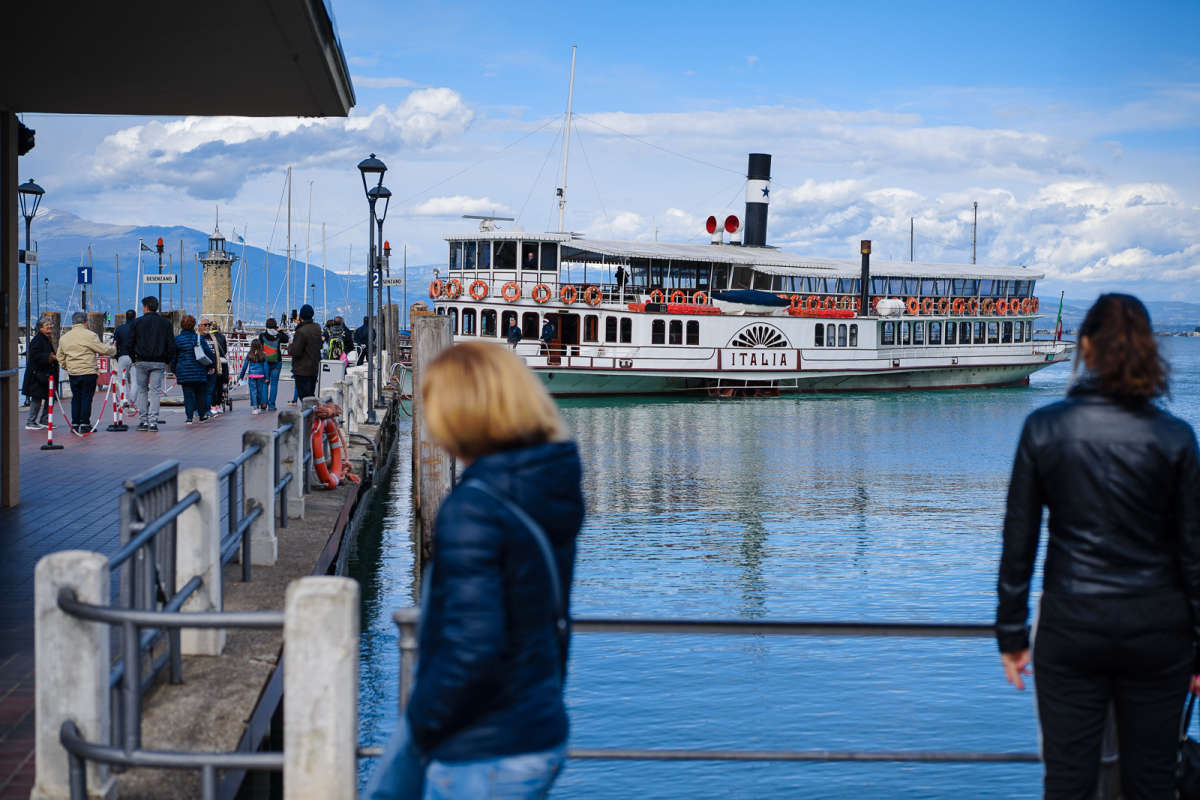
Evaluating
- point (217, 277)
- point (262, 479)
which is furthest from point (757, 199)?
point (217, 277)

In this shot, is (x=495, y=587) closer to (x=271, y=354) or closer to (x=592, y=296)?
(x=271, y=354)

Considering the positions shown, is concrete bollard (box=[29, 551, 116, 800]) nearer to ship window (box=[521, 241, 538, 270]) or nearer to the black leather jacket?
the black leather jacket

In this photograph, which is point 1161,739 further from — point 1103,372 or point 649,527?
point 649,527

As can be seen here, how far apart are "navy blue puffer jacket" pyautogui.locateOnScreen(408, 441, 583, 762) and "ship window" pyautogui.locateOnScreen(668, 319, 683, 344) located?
134 ft

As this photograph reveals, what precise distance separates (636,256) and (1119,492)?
41.2 meters

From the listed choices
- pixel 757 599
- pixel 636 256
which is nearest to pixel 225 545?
pixel 757 599

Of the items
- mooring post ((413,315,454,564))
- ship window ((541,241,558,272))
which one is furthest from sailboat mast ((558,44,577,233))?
mooring post ((413,315,454,564))

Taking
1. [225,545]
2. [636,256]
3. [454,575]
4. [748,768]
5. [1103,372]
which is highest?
[636,256]

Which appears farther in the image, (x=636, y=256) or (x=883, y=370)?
(x=883, y=370)

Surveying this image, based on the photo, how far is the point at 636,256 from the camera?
144 feet

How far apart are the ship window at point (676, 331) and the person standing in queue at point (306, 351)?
25464 mm

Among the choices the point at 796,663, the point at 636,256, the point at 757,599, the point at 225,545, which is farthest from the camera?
the point at 636,256

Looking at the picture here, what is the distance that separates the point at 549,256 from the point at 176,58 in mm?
33767

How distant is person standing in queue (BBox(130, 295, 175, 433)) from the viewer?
17.9m
